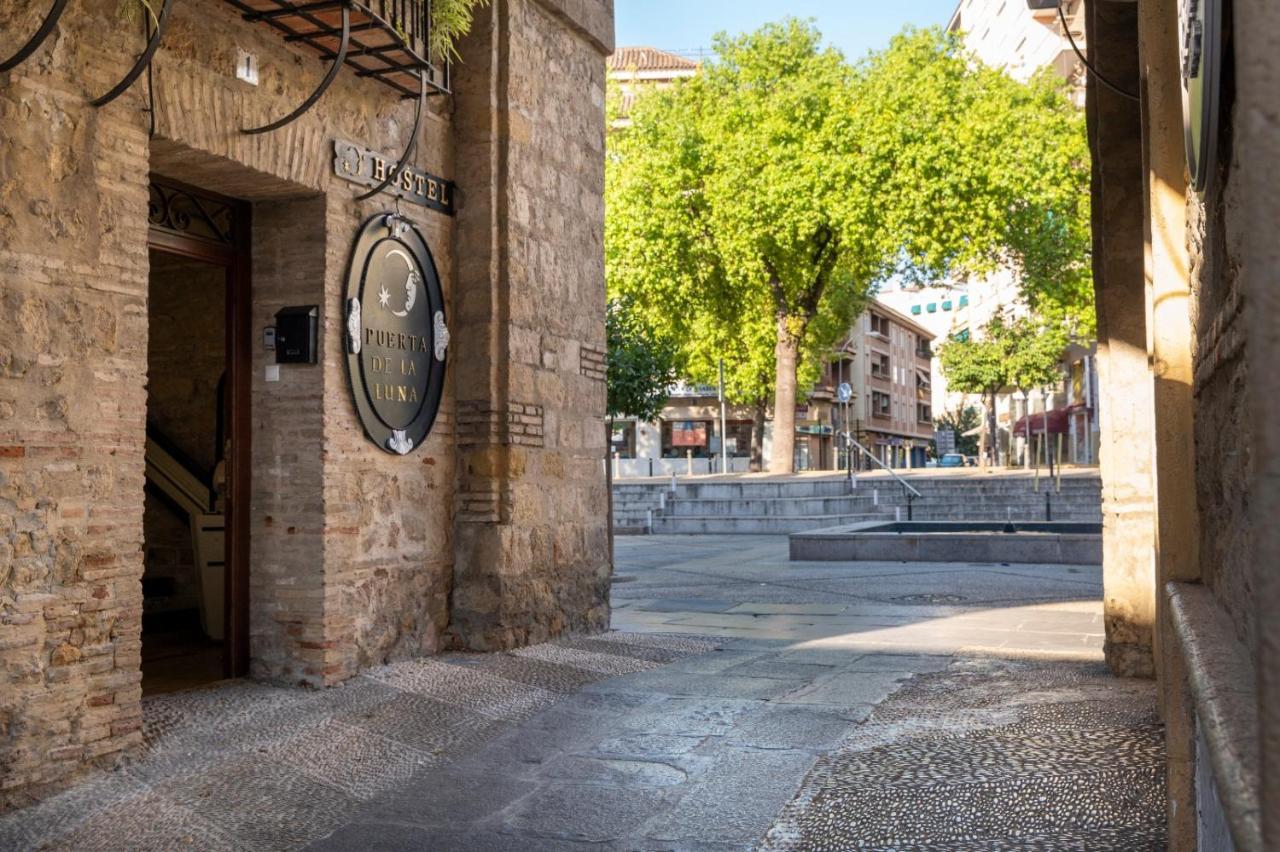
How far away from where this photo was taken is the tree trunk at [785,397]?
3225 centimetres

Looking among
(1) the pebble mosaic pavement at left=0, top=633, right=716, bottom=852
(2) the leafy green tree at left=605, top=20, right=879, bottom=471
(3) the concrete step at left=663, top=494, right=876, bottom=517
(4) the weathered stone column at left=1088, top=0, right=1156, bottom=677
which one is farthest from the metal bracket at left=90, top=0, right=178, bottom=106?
(2) the leafy green tree at left=605, top=20, right=879, bottom=471

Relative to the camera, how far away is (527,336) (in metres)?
7.89

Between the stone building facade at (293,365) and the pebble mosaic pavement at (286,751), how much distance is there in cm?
24

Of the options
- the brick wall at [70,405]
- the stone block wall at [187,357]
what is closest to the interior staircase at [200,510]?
the stone block wall at [187,357]

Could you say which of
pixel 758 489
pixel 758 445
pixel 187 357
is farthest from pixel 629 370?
pixel 758 445

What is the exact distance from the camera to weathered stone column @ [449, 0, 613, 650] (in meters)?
7.56

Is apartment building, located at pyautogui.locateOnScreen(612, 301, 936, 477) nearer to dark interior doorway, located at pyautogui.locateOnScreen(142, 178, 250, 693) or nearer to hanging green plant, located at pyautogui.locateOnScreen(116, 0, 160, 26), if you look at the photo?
dark interior doorway, located at pyautogui.locateOnScreen(142, 178, 250, 693)

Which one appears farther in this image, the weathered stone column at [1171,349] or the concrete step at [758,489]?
the concrete step at [758,489]

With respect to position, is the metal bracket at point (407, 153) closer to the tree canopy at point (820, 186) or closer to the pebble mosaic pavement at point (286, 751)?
the pebble mosaic pavement at point (286, 751)

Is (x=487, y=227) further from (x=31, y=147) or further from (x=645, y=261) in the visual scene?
(x=645, y=261)

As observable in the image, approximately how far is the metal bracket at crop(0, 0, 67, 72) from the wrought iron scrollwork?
4.86 ft

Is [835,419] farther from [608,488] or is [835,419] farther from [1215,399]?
[1215,399]

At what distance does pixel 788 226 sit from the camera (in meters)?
30.0

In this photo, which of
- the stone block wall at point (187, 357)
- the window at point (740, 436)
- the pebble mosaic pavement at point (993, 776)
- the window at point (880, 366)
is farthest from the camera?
the window at point (880, 366)
